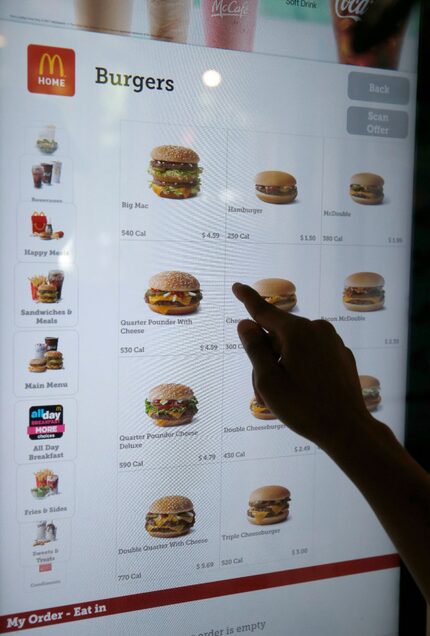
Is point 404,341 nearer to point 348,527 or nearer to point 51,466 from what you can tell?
point 348,527

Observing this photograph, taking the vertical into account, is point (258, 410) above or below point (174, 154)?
below

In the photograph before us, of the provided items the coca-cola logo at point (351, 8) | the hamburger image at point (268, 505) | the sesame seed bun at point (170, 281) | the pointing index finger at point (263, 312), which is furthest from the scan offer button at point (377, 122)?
the hamburger image at point (268, 505)

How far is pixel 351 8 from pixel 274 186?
31cm

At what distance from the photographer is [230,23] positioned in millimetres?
958

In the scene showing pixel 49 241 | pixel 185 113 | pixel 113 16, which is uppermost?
pixel 113 16

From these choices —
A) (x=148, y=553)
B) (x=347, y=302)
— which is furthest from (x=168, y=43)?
(x=148, y=553)

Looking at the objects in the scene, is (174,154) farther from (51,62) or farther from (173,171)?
(51,62)

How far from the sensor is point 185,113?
3.11 ft

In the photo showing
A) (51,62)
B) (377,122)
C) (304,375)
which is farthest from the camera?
(377,122)

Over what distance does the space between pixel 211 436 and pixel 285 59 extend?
0.58 meters

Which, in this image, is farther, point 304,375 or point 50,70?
point 50,70

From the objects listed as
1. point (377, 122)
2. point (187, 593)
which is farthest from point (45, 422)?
point (377, 122)

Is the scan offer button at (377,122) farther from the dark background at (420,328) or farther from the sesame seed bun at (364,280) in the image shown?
the sesame seed bun at (364,280)

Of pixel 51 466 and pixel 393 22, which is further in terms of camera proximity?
pixel 393 22
